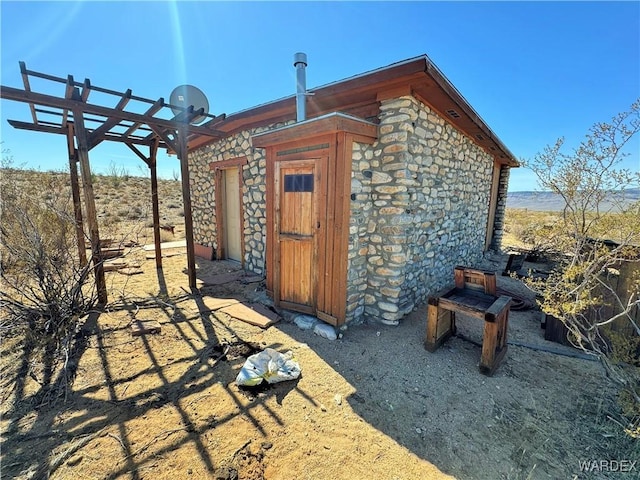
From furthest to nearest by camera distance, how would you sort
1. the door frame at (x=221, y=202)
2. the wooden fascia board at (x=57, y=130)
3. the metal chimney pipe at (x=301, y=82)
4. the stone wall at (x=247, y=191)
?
the door frame at (x=221, y=202) < the stone wall at (x=247, y=191) < the wooden fascia board at (x=57, y=130) < the metal chimney pipe at (x=301, y=82)

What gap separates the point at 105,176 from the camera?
18.5 m

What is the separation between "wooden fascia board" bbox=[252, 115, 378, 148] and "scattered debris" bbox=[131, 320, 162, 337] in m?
3.00

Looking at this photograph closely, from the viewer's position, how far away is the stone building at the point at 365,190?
3500 millimetres

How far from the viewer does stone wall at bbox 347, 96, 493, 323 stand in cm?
364

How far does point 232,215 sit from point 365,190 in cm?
430

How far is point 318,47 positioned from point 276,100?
113cm

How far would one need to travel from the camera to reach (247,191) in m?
6.03

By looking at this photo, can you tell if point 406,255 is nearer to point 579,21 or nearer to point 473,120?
point 473,120

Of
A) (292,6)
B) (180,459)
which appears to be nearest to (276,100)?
(292,6)

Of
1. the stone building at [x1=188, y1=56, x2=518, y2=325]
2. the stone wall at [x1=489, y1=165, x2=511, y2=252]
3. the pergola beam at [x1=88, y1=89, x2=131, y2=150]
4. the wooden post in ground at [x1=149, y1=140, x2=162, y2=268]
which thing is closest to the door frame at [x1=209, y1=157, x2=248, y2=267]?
the wooden post in ground at [x1=149, y1=140, x2=162, y2=268]

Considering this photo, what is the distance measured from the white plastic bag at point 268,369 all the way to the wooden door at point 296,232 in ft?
3.69

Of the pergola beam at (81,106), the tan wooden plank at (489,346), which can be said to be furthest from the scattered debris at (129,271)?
the tan wooden plank at (489,346)

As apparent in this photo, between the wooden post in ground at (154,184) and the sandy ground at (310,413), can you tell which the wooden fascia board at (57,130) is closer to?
the wooden post in ground at (154,184)

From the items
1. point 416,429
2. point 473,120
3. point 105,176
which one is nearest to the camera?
point 416,429
